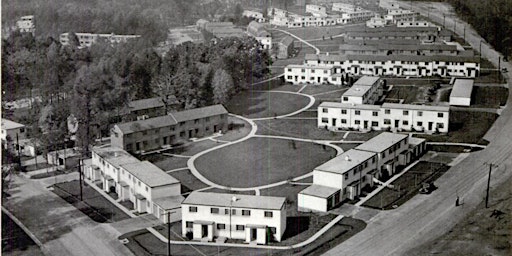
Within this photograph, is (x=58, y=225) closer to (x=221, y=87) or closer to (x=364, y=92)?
(x=221, y=87)

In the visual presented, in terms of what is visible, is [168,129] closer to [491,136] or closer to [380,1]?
[491,136]

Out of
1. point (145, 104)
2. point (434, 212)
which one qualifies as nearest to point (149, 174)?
point (434, 212)

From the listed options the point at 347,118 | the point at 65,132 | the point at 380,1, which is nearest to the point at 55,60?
the point at 65,132

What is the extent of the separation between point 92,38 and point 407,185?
38.8 metres

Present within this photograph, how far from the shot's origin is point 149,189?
2094cm

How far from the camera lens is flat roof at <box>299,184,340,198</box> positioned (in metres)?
21.0

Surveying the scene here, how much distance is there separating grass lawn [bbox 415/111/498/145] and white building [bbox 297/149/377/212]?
285 inches

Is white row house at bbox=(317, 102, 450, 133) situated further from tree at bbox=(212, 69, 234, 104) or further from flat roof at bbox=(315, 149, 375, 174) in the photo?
flat roof at bbox=(315, 149, 375, 174)

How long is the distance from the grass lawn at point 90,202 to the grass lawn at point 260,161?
4302 mm

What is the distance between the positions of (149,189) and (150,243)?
2732mm

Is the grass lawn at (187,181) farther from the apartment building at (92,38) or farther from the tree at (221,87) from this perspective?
the apartment building at (92,38)

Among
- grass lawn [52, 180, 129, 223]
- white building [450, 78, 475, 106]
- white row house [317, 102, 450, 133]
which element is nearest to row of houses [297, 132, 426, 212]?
white row house [317, 102, 450, 133]

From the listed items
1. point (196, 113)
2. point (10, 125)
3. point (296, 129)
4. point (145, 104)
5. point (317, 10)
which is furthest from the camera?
point (317, 10)

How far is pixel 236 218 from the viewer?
742 inches
